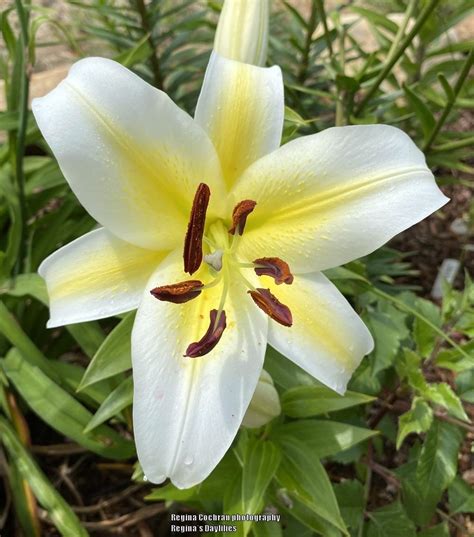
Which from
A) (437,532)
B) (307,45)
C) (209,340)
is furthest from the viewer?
(307,45)

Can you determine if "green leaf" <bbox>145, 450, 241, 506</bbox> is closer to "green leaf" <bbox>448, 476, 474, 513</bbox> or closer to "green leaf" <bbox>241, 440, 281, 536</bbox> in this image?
"green leaf" <bbox>241, 440, 281, 536</bbox>

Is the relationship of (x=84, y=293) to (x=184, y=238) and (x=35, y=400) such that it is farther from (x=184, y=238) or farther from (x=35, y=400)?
(x=35, y=400)

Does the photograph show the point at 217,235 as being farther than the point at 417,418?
No

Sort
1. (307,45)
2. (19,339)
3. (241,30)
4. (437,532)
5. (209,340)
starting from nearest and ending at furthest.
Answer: (209,340), (241,30), (437,532), (19,339), (307,45)

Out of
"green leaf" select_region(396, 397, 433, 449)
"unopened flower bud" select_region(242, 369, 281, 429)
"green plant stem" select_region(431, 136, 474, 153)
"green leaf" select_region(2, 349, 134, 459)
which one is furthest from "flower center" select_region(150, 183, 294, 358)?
"green plant stem" select_region(431, 136, 474, 153)

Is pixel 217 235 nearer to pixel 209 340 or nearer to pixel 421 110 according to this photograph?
pixel 209 340

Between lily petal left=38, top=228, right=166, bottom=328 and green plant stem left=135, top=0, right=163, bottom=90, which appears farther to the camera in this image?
green plant stem left=135, top=0, right=163, bottom=90

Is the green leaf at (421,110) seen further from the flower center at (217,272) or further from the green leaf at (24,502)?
the green leaf at (24,502)

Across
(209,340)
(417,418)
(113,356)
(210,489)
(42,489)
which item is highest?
(209,340)

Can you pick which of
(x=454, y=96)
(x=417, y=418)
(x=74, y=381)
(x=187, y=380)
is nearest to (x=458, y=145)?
(x=454, y=96)
